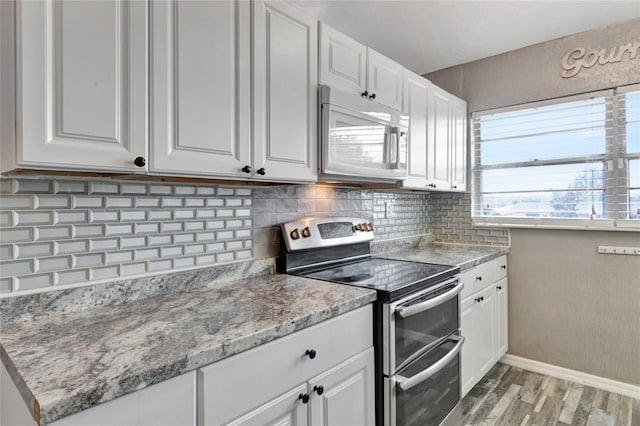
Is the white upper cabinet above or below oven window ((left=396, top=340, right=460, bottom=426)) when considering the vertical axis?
above

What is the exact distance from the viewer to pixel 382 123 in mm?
2018

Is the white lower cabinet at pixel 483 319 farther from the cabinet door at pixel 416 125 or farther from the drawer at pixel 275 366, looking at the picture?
the drawer at pixel 275 366

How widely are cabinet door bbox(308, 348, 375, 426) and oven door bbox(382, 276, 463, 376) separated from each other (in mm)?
108

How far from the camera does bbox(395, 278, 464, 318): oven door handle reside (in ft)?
5.04

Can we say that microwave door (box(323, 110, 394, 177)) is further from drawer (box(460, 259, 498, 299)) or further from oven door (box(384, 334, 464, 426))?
oven door (box(384, 334, 464, 426))

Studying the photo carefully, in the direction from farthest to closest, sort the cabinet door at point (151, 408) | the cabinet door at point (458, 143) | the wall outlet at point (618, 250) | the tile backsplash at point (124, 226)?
the cabinet door at point (458, 143) → the wall outlet at point (618, 250) → the tile backsplash at point (124, 226) → the cabinet door at point (151, 408)

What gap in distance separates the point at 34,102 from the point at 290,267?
4.19 ft

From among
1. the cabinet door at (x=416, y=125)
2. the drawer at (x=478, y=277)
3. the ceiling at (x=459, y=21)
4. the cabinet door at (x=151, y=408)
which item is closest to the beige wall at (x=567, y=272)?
the ceiling at (x=459, y=21)

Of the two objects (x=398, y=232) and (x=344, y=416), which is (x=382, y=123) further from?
(x=344, y=416)

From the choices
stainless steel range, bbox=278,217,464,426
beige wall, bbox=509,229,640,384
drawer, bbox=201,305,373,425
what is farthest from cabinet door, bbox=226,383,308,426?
beige wall, bbox=509,229,640,384

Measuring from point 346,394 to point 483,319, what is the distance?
155 cm

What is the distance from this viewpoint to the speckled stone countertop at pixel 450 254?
2335mm

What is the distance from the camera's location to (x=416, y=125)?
8.00 feet

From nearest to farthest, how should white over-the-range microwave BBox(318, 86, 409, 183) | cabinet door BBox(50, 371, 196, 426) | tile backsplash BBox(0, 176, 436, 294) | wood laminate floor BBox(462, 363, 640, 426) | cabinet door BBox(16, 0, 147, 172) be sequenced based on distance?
cabinet door BBox(50, 371, 196, 426) → cabinet door BBox(16, 0, 147, 172) → tile backsplash BBox(0, 176, 436, 294) → white over-the-range microwave BBox(318, 86, 409, 183) → wood laminate floor BBox(462, 363, 640, 426)
